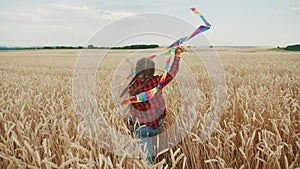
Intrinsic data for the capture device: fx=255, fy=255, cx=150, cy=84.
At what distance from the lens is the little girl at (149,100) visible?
2.17m

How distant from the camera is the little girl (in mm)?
2166

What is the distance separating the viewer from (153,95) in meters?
2.14

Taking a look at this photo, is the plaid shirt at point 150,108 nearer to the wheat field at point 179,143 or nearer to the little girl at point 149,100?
the little girl at point 149,100

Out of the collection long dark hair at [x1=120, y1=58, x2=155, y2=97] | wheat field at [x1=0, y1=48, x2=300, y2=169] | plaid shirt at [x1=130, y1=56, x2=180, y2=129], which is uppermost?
long dark hair at [x1=120, y1=58, x2=155, y2=97]

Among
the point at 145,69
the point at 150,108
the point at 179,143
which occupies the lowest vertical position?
the point at 179,143

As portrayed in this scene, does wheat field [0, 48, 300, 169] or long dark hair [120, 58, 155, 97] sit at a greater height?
long dark hair [120, 58, 155, 97]

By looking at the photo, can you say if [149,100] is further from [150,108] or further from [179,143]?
[179,143]

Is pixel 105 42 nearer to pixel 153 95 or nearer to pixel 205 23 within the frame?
pixel 153 95

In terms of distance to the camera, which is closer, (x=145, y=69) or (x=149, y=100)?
(x=145, y=69)

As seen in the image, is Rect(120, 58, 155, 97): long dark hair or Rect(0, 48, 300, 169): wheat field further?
Rect(120, 58, 155, 97): long dark hair

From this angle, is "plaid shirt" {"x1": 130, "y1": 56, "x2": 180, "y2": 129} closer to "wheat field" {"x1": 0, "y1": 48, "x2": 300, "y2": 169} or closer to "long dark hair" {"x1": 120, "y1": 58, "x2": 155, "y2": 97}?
"long dark hair" {"x1": 120, "y1": 58, "x2": 155, "y2": 97}

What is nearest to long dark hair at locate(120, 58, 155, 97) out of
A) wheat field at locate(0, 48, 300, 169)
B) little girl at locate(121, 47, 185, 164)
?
little girl at locate(121, 47, 185, 164)

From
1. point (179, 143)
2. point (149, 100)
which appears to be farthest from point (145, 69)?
point (179, 143)

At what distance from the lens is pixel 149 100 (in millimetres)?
2283
